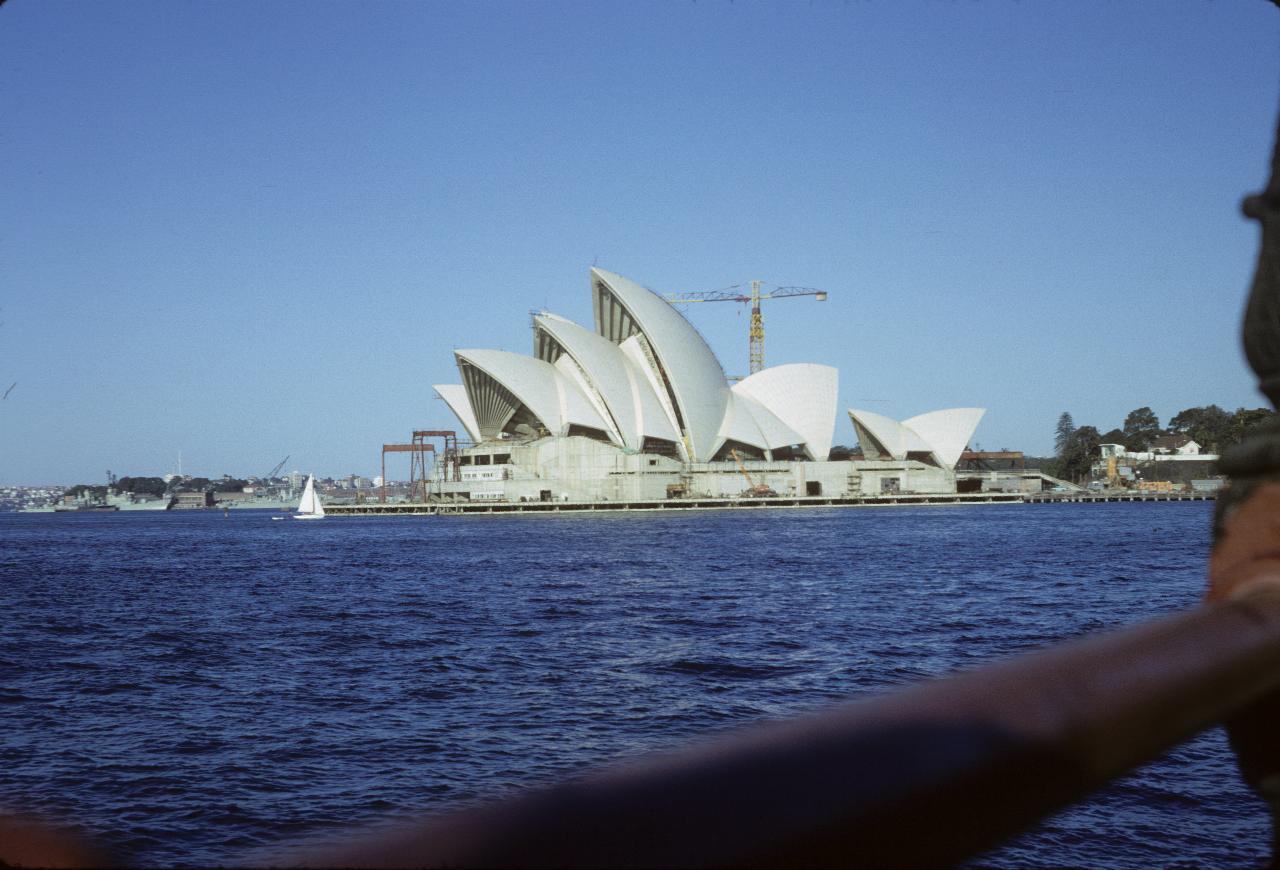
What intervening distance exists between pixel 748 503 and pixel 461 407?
57.8 ft

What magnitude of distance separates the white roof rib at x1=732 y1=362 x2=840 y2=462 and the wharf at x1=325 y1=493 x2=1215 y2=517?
406 cm

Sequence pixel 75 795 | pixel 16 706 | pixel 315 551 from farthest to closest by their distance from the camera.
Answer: pixel 315 551, pixel 16 706, pixel 75 795

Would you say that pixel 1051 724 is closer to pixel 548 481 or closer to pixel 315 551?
pixel 315 551

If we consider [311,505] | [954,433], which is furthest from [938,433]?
[311,505]

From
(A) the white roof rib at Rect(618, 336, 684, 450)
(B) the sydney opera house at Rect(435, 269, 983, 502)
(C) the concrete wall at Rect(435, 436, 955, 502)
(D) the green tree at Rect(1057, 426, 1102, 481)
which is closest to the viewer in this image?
(B) the sydney opera house at Rect(435, 269, 983, 502)

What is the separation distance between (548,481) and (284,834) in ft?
181

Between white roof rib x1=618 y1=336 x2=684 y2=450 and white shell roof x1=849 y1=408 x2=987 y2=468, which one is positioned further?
white shell roof x1=849 y1=408 x2=987 y2=468

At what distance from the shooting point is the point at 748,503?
63500 mm

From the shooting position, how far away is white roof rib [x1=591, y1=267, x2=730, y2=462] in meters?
56.7

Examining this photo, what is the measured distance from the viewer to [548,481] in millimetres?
61281

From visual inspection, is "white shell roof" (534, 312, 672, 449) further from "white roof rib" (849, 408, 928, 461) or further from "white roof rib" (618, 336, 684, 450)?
"white roof rib" (849, 408, 928, 461)

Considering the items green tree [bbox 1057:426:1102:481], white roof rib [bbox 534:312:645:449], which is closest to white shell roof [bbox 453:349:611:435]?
white roof rib [bbox 534:312:645:449]

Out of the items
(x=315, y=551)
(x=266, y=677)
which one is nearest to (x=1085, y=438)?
(x=315, y=551)

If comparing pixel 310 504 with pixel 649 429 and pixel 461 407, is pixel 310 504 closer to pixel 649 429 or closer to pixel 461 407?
pixel 461 407
